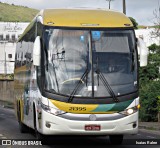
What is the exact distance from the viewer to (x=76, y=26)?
14.3 m

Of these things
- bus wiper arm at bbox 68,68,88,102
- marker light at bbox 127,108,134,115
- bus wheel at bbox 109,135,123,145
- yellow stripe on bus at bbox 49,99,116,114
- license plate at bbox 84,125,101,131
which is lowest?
bus wheel at bbox 109,135,123,145

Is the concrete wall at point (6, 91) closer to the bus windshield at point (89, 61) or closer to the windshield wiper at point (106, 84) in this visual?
the bus windshield at point (89, 61)

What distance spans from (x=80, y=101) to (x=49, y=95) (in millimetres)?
787

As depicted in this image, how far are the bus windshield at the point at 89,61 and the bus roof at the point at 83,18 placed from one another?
0.58 feet

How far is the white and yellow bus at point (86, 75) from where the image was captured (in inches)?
538

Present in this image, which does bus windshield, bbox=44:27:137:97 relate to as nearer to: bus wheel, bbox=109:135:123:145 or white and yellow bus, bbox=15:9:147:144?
white and yellow bus, bbox=15:9:147:144

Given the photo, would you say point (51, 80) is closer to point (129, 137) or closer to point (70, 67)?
point (70, 67)

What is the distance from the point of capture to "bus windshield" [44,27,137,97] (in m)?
13.9

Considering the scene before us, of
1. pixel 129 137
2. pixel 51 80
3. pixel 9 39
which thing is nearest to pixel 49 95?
pixel 51 80

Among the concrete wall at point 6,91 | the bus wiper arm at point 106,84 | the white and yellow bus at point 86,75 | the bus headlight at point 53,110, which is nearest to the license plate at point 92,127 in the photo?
the white and yellow bus at point 86,75

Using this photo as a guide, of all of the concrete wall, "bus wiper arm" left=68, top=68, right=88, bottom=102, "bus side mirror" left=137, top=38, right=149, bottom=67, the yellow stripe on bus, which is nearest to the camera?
the yellow stripe on bus

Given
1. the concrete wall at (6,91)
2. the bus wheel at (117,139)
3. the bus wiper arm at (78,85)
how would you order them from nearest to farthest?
the bus wiper arm at (78,85)
the bus wheel at (117,139)
the concrete wall at (6,91)

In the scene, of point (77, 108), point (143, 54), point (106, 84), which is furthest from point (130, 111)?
point (143, 54)

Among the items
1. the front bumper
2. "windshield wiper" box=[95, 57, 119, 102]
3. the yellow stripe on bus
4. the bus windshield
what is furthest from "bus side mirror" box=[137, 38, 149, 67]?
the yellow stripe on bus
